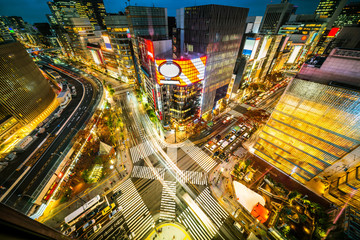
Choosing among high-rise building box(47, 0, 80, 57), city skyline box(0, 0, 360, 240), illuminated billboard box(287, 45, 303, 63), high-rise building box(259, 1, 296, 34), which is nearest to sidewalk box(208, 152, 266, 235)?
city skyline box(0, 0, 360, 240)

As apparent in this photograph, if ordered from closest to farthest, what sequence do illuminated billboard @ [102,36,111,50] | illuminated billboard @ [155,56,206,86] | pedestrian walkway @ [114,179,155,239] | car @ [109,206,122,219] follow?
pedestrian walkway @ [114,179,155,239] → car @ [109,206,122,219] → illuminated billboard @ [155,56,206,86] → illuminated billboard @ [102,36,111,50]

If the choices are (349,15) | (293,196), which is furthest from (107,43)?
(349,15)

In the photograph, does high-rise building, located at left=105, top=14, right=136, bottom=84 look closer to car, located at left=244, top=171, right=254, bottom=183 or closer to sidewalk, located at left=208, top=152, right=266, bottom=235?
sidewalk, located at left=208, top=152, right=266, bottom=235

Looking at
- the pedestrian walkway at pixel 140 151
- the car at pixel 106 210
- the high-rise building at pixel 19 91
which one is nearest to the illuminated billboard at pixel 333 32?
the pedestrian walkway at pixel 140 151

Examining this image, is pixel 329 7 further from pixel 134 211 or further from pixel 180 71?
pixel 134 211

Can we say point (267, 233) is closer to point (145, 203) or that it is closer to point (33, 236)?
point (145, 203)

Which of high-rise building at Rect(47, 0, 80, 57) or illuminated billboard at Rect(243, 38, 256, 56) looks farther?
high-rise building at Rect(47, 0, 80, 57)
